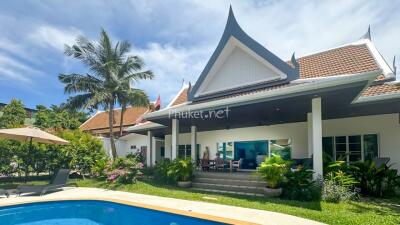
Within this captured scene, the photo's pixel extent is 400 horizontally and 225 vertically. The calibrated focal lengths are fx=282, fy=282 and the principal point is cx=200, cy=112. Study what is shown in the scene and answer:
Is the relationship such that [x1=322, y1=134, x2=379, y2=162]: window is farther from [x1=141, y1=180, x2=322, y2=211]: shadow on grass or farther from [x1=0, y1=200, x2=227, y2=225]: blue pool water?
[x1=0, y1=200, x2=227, y2=225]: blue pool water

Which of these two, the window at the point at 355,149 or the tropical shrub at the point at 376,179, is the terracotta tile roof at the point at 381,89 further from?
the tropical shrub at the point at 376,179

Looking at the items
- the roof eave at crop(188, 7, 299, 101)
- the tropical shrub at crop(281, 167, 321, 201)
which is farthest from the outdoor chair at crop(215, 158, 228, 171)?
the tropical shrub at crop(281, 167, 321, 201)

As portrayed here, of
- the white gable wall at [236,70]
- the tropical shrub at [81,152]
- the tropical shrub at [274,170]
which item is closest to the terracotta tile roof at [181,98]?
the white gable wall at [236,70]

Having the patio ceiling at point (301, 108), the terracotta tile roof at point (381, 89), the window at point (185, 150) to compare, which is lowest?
the window at point (185, 150)

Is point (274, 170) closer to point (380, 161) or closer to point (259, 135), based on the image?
point (380, 161)

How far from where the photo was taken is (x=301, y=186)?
31.9ft

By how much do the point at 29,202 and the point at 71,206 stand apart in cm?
148

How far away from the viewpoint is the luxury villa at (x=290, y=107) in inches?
402

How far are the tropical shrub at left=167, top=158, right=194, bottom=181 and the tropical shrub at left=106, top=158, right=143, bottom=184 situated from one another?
199 centimetres

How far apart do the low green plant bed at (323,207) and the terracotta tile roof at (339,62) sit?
6.58 meters

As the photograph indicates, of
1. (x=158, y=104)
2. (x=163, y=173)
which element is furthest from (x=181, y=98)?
(x=163, y=173)

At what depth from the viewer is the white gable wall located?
51.2ft

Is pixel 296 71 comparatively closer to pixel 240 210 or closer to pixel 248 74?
pixel 248 74

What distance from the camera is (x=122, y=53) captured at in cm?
2259
